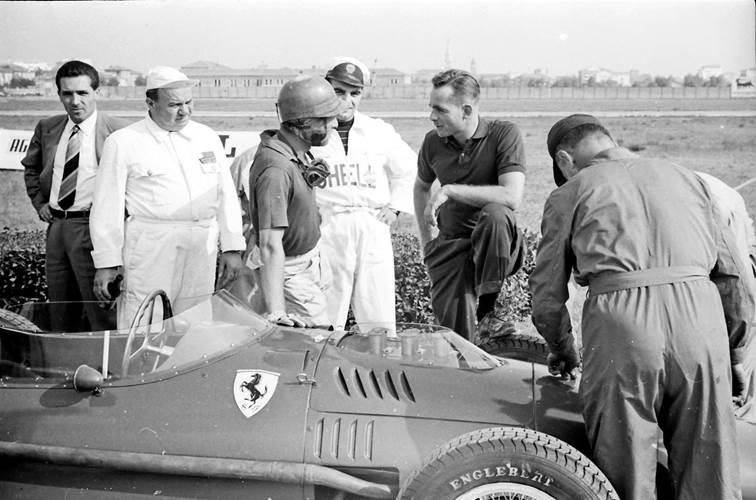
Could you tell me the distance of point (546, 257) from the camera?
3.76m

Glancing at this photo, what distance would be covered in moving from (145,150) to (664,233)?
3368 millimetres

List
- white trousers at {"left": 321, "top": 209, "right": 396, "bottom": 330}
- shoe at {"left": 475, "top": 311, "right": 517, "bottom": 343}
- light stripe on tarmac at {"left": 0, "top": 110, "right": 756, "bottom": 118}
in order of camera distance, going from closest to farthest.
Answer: shoe at {"left": 475, "top": 311, "right": 517, "bottom": 343} → white trousers at {"left": 321, "top": 209, "right": 396, "bottom": 330} → light stripe on tarmac at {"left": 0, "top": 110, "right": 756, "bottom": 118}

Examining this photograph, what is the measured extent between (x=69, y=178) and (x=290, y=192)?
6.94ft

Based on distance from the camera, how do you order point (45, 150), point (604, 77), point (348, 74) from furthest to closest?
1. point (604, 77)
2. point (45, 150)
3. point (348, 74)

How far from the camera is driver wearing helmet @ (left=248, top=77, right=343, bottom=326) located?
469 centimetres

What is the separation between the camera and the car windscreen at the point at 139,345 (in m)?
3.98

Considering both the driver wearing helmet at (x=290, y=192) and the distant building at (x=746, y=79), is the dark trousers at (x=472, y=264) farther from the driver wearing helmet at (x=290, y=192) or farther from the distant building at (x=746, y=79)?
the distant building at (x=746, y=79)

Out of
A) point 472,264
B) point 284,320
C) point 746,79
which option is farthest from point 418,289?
point 284,320

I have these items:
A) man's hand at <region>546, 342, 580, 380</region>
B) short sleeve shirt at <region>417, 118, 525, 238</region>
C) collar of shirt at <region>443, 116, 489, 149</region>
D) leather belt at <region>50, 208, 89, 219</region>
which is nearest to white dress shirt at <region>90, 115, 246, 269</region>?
leather belt at <region>50, 208, 89, 219</region>

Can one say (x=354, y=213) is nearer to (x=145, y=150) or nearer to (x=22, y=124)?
(x=145, y=150)

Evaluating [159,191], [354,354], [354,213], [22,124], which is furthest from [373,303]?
[22,124]

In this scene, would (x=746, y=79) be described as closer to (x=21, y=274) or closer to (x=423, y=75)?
(x=423, y=75)

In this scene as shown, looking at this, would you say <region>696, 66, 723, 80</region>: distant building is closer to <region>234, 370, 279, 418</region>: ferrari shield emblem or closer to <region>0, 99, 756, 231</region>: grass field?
<region>0, 99, 756, 231</region>: grass field

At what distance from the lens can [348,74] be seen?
595 centimetres
